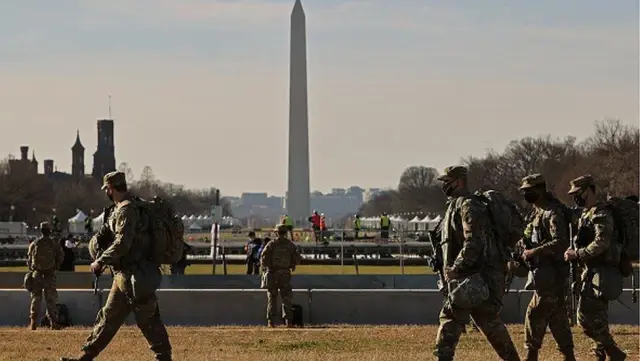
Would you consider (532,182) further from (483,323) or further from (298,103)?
(298,103)

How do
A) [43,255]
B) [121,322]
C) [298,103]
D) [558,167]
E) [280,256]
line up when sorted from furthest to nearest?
[558,167], [298,103], [280,256], [43,255], [121,322]

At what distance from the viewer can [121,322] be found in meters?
13.2

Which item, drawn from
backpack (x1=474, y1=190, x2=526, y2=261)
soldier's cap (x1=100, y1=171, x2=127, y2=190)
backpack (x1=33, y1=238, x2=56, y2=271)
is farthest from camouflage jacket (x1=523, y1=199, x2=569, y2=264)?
backpack (x1=33, y1=238, x2=56, y2=271)

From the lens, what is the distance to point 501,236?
12367mm

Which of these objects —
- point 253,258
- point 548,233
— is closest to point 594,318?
point 548,233

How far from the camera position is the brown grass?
16016 millimetres

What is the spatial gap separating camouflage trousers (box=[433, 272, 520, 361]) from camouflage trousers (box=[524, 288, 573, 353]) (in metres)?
1.51

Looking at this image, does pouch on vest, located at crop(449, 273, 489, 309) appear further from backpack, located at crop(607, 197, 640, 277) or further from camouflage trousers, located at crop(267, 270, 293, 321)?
camouflage trousers, located at crop(267, 270, 293, 321)

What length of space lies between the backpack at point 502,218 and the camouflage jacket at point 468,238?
0.08m

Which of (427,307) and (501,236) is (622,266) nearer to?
(501,236)

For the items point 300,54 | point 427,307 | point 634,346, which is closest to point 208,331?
point 427,307

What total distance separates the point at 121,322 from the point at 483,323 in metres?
3.20

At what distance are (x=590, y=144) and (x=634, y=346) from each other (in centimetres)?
8780

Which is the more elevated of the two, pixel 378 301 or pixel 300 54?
pixel 300 54
